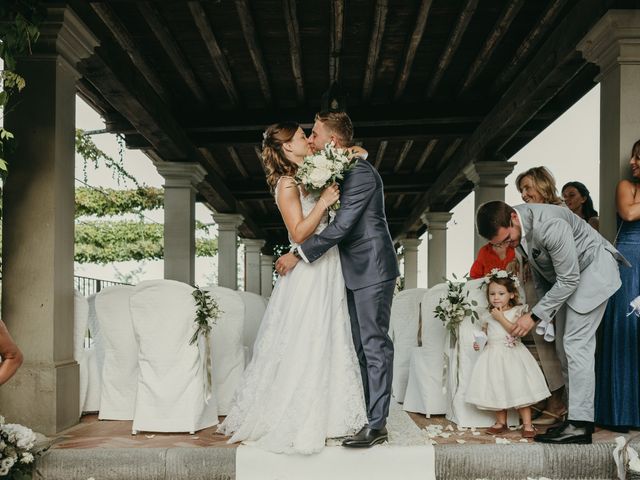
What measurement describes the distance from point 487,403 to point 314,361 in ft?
4.50

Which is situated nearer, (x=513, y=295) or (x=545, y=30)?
(x=513, y=295)

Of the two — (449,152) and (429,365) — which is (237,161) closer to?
(449,152)

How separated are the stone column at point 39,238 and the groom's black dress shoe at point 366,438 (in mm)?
2066

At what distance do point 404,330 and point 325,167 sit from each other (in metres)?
2.54

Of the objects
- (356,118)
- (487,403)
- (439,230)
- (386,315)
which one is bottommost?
(487,403)

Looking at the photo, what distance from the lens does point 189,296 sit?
431 cm

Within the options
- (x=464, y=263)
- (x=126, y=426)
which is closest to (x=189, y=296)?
(x=126, y=426)

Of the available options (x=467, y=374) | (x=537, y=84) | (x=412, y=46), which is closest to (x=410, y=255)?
(x=537, y=84)

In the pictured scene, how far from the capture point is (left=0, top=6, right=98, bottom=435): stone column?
414 centimetres

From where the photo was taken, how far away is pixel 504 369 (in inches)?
163

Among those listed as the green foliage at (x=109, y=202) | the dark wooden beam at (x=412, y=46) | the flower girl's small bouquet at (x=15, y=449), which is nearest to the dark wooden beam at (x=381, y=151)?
the dark wooden beam at (x=412, y=46)

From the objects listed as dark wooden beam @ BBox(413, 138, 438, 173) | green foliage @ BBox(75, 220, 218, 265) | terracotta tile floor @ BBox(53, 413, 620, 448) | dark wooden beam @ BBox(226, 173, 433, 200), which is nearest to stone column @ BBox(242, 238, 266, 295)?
green foliage @ BBox(75, 220, 218, 265)

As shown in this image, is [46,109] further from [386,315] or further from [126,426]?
[386,315]

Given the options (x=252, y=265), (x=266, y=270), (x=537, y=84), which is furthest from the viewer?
(x=266, y=270)
